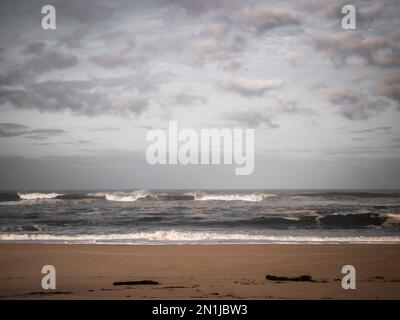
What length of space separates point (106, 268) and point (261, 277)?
3.52 m

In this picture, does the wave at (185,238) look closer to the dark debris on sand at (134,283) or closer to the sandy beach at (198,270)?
the sandy beach at (198,270)

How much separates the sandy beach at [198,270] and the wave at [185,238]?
1.19 m

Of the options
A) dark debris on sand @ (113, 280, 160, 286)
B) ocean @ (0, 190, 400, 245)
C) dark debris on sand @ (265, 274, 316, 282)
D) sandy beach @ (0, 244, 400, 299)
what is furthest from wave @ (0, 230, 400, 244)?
dark debris on sand @ (113, 280, 160, 286)

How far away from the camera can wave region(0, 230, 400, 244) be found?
1288 centimetres

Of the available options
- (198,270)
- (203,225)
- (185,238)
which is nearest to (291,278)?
(198,270)

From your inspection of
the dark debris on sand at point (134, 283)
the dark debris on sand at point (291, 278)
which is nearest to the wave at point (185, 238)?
the dark debris on sand at point (291, 278)

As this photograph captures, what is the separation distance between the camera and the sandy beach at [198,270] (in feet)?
22.8

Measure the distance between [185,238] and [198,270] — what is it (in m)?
5.02

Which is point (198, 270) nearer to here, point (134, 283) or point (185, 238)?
point (134, 283)

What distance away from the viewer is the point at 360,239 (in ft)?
42.9

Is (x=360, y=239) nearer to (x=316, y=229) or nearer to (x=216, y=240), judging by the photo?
(x=316, y=229)

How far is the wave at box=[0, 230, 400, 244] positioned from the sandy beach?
119 centimetres

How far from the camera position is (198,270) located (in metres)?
8.78
